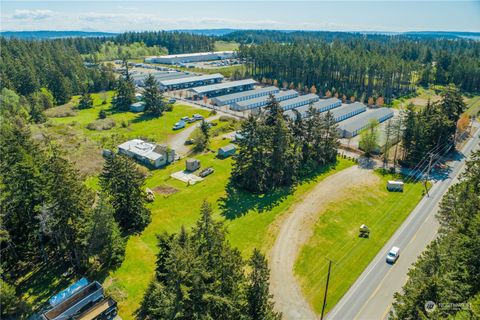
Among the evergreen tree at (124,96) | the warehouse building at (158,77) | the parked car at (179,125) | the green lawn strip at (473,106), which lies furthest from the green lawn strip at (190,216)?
the warehouse building at (158,77)

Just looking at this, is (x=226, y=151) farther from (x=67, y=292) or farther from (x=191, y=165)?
(x=67, y=292)

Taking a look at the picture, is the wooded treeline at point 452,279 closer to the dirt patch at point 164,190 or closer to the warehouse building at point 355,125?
the dirt patch at point 164,190

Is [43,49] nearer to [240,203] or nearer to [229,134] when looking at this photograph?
[229,134]

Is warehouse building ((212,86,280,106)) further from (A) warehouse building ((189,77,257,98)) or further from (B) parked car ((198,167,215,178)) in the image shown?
(B) parked car ((198,167,215,178))

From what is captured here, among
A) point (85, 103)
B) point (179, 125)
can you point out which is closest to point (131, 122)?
point (179, 125)

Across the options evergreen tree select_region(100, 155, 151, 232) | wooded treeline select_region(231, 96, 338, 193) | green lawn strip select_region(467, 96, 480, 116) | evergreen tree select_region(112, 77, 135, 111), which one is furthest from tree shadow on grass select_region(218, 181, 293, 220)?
green lawn strip select_region(467, 96, 480, 116)

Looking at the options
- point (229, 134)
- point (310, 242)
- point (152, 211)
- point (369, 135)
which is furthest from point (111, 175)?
point (369, 135)
